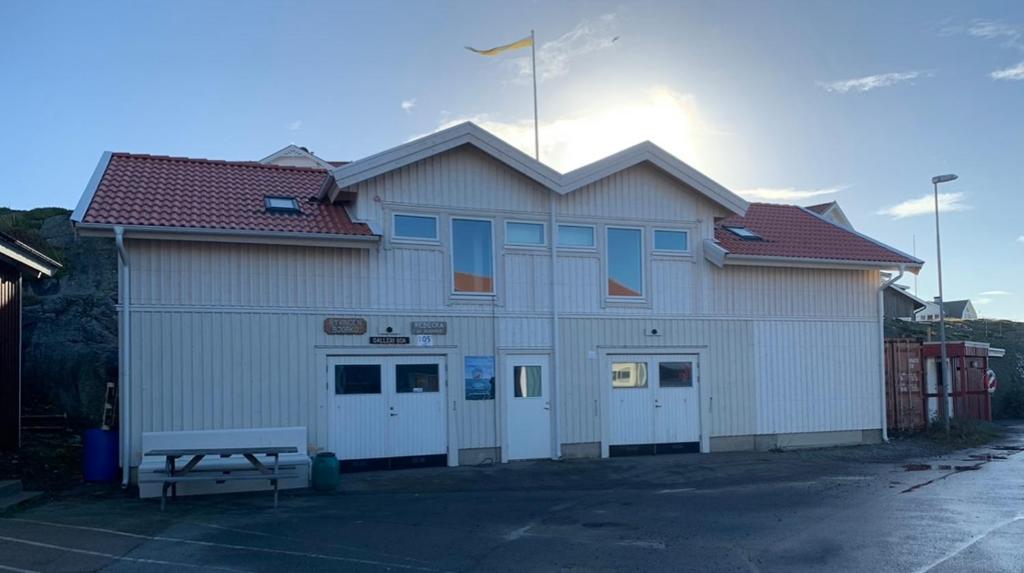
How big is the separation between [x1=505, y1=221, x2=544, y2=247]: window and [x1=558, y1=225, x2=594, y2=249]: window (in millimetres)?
437

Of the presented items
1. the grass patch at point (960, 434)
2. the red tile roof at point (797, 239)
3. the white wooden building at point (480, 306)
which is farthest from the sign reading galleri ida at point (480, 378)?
the grass patch at point (960, 434)

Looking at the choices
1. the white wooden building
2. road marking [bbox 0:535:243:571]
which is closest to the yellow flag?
the white wooden building

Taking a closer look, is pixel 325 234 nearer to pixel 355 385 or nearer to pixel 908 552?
pixel 355 385

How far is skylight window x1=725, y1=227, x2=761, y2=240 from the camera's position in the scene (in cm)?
2134

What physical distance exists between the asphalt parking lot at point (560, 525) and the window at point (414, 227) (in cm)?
433

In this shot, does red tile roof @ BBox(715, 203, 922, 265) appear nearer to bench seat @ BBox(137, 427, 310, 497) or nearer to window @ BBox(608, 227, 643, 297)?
window @ BBox(608, 227, 643, 297)

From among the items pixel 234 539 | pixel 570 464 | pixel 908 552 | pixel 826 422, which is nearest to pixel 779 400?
pixel 826 422

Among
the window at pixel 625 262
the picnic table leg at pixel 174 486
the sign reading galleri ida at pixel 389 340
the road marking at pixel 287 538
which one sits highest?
the window at pixel 625 262

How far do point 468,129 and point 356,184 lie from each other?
239cm

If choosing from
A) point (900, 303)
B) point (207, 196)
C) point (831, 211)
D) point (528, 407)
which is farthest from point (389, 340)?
point (900, 303)

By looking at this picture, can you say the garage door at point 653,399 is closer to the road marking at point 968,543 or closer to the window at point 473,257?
the window at point 473,257

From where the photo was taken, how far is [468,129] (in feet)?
57.8

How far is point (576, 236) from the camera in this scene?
18.9 metres

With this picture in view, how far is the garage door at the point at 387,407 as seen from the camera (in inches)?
652
